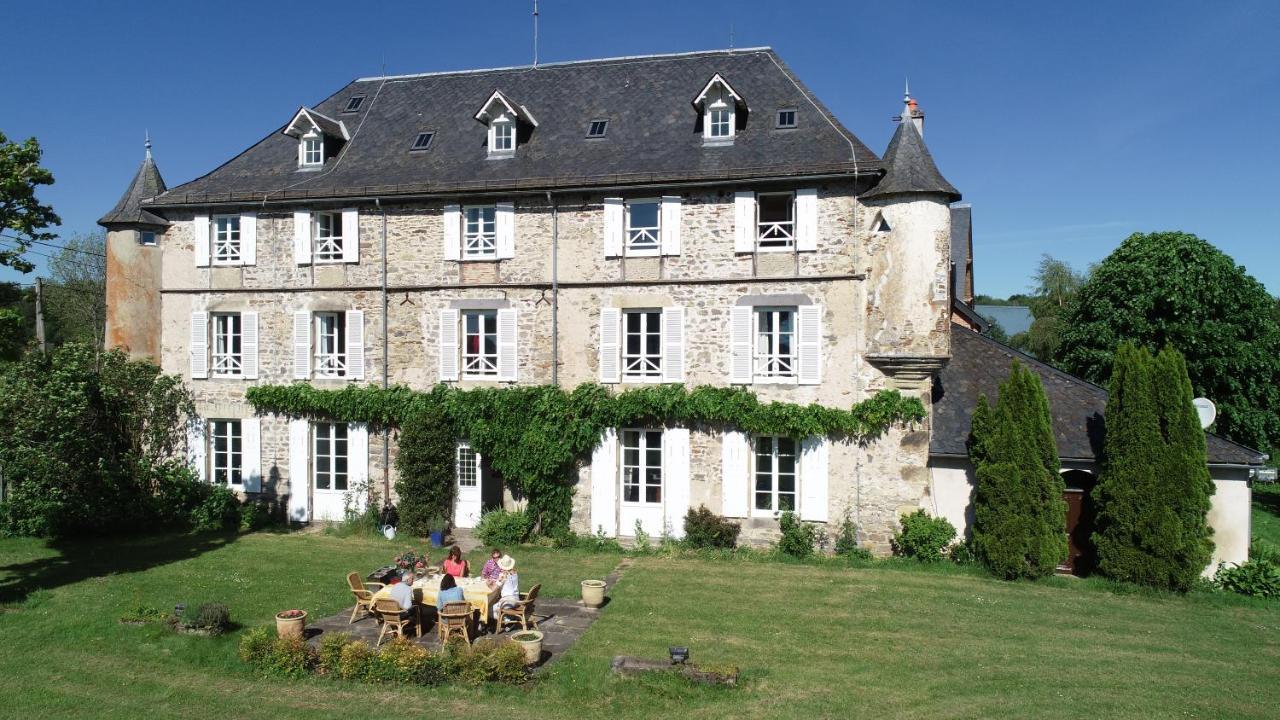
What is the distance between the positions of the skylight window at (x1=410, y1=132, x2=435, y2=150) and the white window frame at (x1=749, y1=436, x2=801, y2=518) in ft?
37.0

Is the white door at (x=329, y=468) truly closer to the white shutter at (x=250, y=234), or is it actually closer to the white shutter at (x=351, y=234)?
the white shutter at (x=351, y=234)

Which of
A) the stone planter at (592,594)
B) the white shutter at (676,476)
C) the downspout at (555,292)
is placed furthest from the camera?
the downspout at (555,292)

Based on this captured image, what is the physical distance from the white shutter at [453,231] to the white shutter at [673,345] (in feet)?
17.0

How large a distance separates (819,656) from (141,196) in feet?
65.0

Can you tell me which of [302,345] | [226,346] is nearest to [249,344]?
[226,346]

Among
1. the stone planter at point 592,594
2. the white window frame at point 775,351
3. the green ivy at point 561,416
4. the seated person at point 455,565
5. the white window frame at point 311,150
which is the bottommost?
the stone planter at point 592,594

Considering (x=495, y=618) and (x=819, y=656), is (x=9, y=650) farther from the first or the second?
(x=819, y=656)

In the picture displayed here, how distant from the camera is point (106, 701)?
9.23 metres

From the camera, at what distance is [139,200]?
65.2ft

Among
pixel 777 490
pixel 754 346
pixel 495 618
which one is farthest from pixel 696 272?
pixel 495 618

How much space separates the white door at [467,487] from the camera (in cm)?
1823

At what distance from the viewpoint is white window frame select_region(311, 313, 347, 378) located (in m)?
19.0

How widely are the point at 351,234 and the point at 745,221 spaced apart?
949 centimetres

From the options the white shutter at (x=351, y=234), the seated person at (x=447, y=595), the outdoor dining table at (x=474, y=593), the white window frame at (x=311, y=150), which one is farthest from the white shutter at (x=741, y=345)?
the white window frame at (x=311, y=150)
